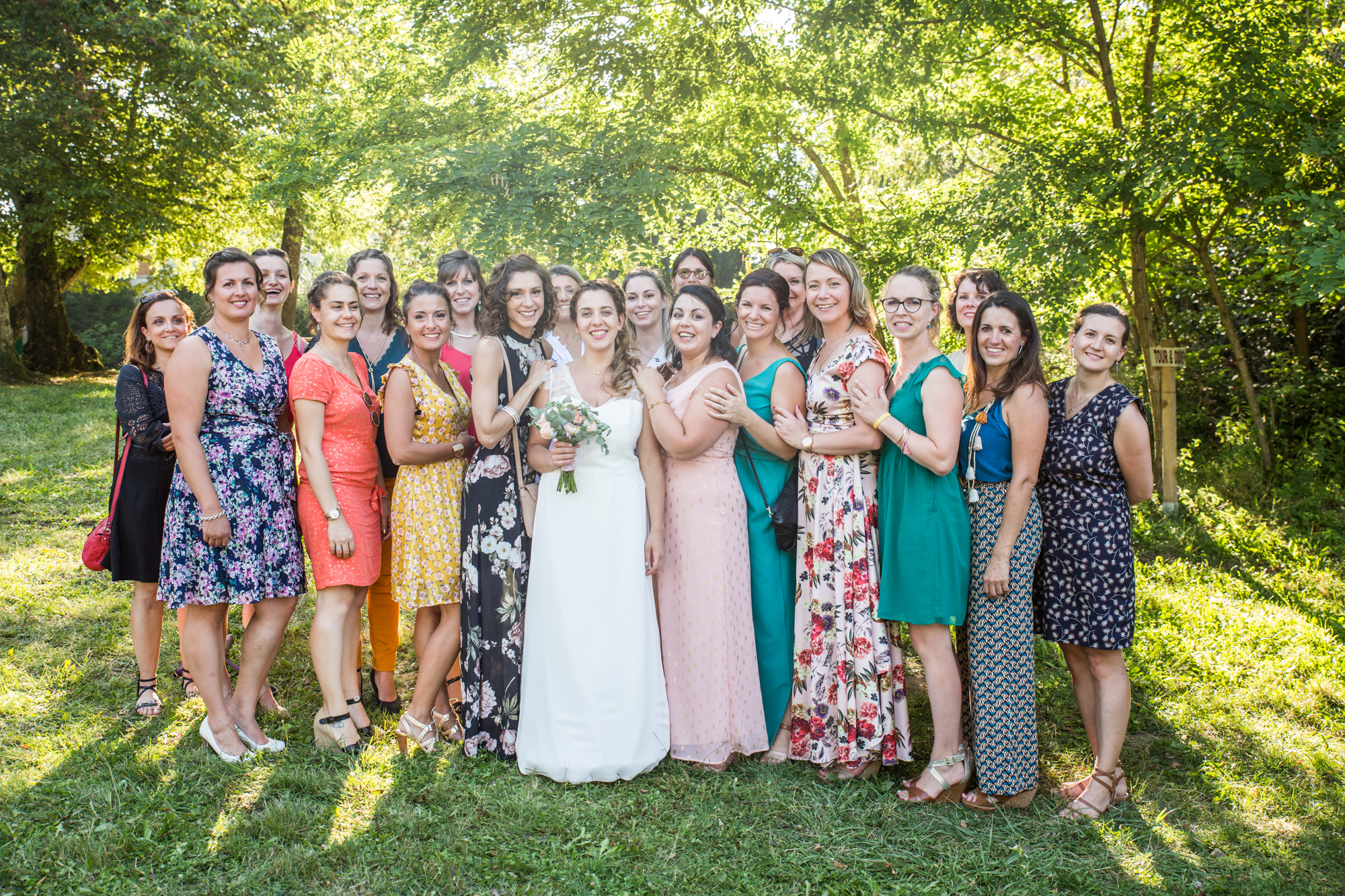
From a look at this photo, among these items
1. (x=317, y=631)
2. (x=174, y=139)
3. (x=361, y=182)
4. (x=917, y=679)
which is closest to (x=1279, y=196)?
(x=917, y=679)

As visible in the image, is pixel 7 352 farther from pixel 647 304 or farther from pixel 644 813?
pixel 644 813

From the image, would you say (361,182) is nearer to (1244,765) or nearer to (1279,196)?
(1279,196)

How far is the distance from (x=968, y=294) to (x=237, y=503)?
12.6 ft

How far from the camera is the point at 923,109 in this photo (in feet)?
25.8

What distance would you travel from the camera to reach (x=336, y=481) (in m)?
4.21

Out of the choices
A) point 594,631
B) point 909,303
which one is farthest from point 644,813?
point 909,303

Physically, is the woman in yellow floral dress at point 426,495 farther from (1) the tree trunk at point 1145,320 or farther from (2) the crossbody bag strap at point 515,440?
(1) the tree trunk at point 1145,320

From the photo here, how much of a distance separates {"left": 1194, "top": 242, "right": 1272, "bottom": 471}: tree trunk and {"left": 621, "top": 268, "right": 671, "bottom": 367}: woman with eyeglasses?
6855mm

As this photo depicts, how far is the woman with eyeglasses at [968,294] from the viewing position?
14.6ft

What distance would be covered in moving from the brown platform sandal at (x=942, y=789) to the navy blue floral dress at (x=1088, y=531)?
717 millimetres

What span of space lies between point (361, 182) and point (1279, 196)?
7.41m

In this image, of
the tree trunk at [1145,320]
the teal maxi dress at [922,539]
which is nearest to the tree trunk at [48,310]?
the tree trunk at [1145,320]

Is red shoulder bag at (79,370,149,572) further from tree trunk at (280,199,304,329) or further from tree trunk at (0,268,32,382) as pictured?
tree trunk at (0,268,32,382)

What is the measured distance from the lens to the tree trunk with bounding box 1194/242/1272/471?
8758 millimetres
